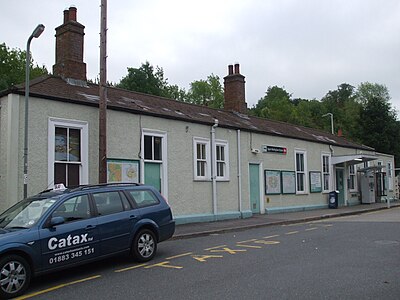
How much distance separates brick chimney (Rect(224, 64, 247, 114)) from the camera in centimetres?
2412

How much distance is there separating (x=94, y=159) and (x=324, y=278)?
869 centimetres

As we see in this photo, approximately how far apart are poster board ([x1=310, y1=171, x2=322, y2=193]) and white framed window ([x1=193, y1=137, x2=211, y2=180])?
355 inches

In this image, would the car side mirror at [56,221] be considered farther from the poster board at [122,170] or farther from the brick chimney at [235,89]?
the brick chimney at [235,89]

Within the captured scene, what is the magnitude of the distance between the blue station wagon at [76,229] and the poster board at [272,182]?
38.7 ft

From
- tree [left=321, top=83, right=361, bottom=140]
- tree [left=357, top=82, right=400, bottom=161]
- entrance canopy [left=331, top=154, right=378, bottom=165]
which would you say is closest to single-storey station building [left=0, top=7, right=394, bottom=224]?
entrance canopy [left=331, top=154, right=378, bottom=165]

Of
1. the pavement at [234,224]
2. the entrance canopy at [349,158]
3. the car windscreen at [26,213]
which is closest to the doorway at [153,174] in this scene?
the pavement at [234,224]

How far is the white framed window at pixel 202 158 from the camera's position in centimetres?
1750

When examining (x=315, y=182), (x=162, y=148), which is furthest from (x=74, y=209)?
(x=315, y=182)

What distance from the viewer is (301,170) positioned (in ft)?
79.0

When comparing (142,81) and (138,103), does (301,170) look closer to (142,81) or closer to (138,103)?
(138,103)

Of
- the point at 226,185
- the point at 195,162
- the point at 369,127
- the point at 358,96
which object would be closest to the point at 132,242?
the point at 195,162

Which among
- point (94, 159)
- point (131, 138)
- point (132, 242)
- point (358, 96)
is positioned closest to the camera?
point (132, 242)

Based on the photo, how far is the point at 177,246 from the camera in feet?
37.7

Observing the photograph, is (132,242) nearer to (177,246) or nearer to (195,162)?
(177,246)
